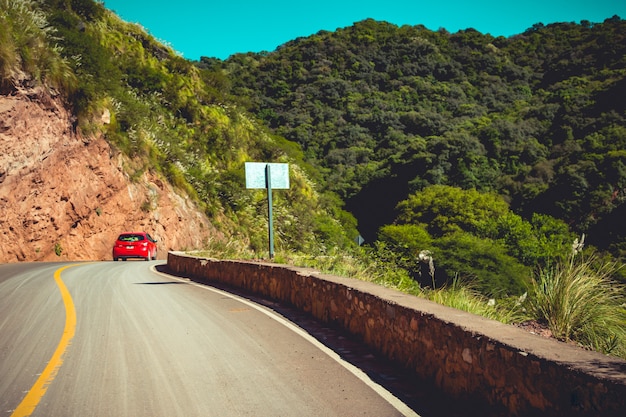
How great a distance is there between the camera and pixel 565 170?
6681 cm

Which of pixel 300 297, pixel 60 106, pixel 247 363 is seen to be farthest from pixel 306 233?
pixel 247 363

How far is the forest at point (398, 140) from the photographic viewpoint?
57.8ft

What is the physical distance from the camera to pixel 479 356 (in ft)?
14.9

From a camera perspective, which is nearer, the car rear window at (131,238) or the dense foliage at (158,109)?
the car rear window at (131,238)

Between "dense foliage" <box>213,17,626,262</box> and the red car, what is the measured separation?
44506mm

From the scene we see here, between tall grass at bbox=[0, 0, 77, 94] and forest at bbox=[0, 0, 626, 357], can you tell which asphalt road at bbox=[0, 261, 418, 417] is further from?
tall grass at bbox=[0, 0, 77, 94]

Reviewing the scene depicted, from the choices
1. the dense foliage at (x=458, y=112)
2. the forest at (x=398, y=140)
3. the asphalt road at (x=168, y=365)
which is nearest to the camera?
the asphalt road at (x=168, y=365)

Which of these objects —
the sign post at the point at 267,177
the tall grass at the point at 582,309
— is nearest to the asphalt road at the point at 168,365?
the tall grass at the point at 582,309

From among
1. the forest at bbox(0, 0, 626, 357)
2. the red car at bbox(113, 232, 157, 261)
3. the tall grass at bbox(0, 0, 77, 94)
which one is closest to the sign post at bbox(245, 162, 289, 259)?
the forest at bbox(0, 0, 626, 357)

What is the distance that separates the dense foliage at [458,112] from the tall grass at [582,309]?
53959 millimetres

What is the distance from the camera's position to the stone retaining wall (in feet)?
11.1

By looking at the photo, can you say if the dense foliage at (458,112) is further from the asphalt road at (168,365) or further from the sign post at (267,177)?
the asphalt road at (168,365)

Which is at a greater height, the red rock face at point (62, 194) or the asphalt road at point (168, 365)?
the red rock face at point (62, 194)

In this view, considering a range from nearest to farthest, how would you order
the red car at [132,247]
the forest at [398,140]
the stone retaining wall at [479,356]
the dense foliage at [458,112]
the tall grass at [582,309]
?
the stone retaining wall at [479,356], the tall grass at [582,309], the forest at [398,140], the red car at [132,247], the dense foliage at [458,112]
